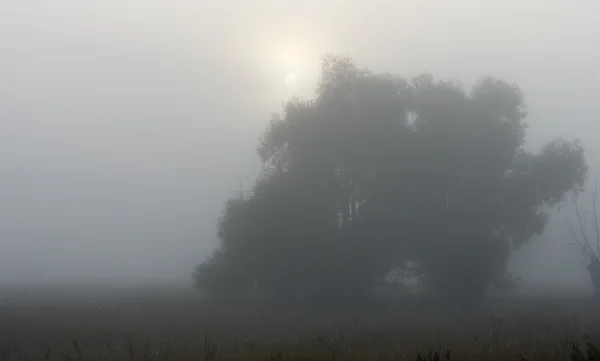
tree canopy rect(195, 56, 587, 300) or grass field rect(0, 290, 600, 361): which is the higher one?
tree canopy rect(195, 56, 587, 300)

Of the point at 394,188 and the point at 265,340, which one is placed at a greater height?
the point at 394,188

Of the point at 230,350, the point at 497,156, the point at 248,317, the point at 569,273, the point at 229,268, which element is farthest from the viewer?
the point at 569,273

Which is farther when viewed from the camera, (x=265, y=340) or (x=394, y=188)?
(x=394, y=188)

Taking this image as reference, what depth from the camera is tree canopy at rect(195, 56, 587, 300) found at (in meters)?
45.0

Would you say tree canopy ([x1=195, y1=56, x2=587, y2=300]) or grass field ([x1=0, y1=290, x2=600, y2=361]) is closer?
grass field ([x1=0, y1=290, x2=600, y2=361])

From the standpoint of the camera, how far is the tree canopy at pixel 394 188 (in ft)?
148

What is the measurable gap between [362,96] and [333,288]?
599 inches

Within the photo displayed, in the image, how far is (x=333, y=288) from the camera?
4497cm

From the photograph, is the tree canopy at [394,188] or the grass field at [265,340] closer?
the grass field at [265,340]

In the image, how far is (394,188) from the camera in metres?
45.2

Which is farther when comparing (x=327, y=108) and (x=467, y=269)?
(x=327, y=108)

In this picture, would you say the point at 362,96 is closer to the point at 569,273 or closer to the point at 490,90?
the point at 490,90

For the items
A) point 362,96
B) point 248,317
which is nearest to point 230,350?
point 248,317

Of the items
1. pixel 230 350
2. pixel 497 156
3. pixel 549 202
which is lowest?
pixel 230 350
